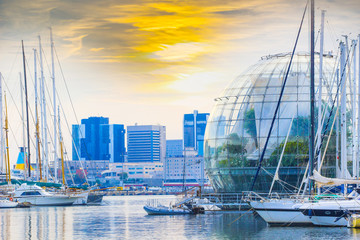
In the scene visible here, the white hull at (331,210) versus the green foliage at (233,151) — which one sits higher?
the green foliage at (233,151)

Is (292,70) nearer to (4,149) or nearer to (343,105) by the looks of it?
(343,105)

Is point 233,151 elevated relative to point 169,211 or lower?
elevated

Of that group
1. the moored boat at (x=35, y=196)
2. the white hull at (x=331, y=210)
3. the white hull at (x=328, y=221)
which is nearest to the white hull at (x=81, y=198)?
the moored boat at (x=35, y=196)

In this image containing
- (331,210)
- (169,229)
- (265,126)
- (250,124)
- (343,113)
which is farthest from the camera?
(250,124)

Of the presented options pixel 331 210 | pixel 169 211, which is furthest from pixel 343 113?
pixel 169 211

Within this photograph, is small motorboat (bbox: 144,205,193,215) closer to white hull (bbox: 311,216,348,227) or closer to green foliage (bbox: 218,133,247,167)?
green foliage (bbox: 218,133,247,167)

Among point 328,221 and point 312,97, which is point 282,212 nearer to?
point 328,221

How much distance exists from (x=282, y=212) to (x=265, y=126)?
17.1 meters

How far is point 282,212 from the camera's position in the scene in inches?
1879

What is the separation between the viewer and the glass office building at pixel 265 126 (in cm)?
6347

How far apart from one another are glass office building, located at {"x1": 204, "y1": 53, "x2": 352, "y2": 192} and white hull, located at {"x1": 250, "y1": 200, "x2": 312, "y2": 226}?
13708 millimetres

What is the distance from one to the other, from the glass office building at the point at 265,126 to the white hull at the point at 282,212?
1371 centimetres

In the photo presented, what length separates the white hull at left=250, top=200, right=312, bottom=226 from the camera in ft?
155

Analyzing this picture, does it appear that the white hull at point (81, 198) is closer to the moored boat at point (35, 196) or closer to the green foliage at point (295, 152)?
the moored boat at point (35, 196)
